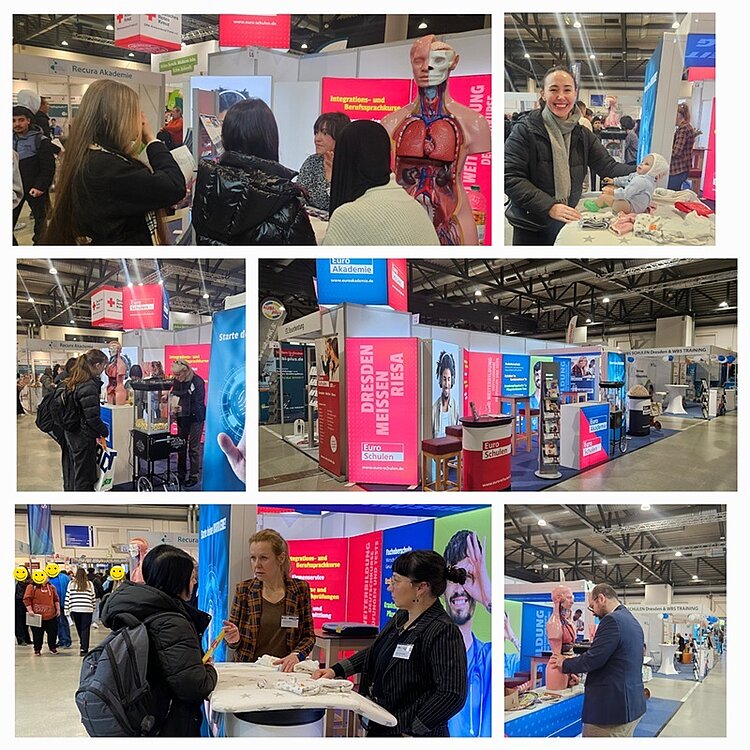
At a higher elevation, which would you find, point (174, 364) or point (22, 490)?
point (174, 364)

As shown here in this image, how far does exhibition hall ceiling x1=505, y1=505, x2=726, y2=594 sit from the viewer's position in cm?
300

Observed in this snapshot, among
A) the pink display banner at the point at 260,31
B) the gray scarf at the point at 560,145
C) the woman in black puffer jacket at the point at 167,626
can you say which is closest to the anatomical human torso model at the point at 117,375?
the woman in black puffer jacket at the point at 167,626

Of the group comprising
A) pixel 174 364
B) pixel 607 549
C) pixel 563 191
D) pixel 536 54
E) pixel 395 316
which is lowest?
pixel 607 549

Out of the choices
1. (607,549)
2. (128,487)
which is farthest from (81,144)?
(607,549)

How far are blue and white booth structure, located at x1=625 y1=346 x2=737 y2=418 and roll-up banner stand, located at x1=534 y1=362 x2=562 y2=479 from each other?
29cm

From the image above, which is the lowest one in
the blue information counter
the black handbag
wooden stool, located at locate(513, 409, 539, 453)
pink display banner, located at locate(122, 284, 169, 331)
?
the blue information counter

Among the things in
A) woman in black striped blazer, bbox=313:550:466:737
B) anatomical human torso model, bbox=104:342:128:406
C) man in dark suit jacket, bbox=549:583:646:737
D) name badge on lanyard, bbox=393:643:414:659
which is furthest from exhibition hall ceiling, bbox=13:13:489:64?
man in dark suit jacket, bbox=549:583:646:737

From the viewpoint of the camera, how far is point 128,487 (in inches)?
122

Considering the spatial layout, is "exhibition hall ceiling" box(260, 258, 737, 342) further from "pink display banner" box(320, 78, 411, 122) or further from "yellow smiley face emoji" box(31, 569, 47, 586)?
"yellow smiley face emoji" box(31, 569, 47, 586)

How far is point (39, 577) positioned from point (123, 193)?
1.61m

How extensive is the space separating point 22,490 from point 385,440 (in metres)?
1.47

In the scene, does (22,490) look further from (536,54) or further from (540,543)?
(536,54)

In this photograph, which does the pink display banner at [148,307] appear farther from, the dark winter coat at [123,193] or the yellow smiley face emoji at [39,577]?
the yellow smiley face emoji at [39,577]

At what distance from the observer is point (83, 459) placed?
312 centimetres
